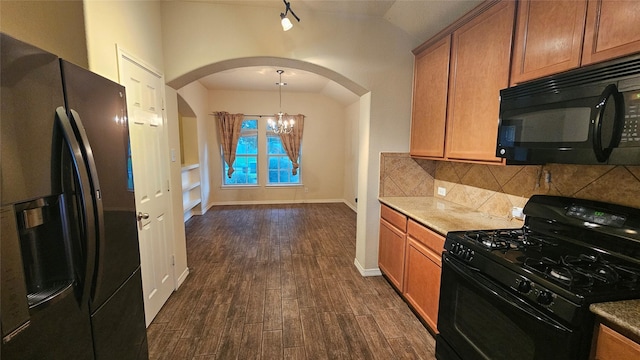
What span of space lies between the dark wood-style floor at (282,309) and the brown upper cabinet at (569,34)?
79.6 inches

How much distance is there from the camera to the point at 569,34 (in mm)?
1346

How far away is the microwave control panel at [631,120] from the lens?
1.08m

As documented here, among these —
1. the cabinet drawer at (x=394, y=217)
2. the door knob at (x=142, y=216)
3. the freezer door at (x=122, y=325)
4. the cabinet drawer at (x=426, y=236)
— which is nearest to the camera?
the freezer door at (x=122, y=325)

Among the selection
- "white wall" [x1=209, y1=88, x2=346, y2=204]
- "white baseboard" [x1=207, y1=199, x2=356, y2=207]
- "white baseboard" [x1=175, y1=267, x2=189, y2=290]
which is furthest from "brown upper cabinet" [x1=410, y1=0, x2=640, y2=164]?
"white baseboard" [x1=207, y1=199, x2=356, y2=207]

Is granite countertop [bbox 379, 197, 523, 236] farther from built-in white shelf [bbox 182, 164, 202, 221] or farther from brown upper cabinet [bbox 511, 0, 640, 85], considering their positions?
built-in white shelf [bbox 182, 164, 202, 221]

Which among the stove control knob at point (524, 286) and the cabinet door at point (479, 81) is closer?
the stove control knob at point (524, 286)

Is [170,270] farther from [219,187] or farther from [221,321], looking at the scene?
[219,187]

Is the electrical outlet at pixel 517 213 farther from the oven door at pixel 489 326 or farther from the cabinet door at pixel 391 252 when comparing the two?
the cabinet door at pixel 391 252

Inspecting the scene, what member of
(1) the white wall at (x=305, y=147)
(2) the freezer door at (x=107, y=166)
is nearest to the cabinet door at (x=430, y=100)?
(2) the freezer door at (x=107, y=166)

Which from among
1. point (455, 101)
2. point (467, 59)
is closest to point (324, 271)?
point (455, 101)

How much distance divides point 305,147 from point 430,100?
183 inches

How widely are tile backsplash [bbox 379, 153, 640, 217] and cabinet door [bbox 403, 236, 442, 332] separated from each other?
2.27ft

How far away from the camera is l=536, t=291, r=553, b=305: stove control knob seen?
1.09 meters

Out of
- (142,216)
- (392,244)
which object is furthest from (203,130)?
(392,244)
